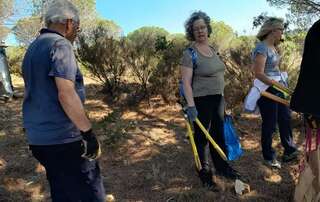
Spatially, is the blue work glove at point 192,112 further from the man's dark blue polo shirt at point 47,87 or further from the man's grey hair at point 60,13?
the man's grey hair at point 60,13

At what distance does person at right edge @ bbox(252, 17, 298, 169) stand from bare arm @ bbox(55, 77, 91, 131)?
2.41 metres

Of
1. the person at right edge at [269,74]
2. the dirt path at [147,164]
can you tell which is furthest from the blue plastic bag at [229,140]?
the person at right edge at [269,74]

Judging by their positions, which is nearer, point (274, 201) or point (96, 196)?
point (96, 196)

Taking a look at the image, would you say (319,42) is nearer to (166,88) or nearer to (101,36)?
(166,88)

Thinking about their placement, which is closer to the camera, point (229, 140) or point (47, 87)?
point (47, 87)

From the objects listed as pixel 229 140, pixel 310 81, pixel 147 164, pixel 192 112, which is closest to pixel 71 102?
pixel 310 81

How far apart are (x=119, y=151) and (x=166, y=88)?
7.45 feet

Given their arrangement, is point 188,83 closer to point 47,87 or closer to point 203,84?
point 203,84

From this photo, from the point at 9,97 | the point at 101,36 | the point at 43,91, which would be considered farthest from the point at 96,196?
the point at 9,97

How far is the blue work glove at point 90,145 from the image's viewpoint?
8.45 feet

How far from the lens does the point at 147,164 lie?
16.9ft

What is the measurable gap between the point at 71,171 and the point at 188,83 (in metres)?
1.65

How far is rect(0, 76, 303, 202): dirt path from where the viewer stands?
4324mm

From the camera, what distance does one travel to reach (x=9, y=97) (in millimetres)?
8445
